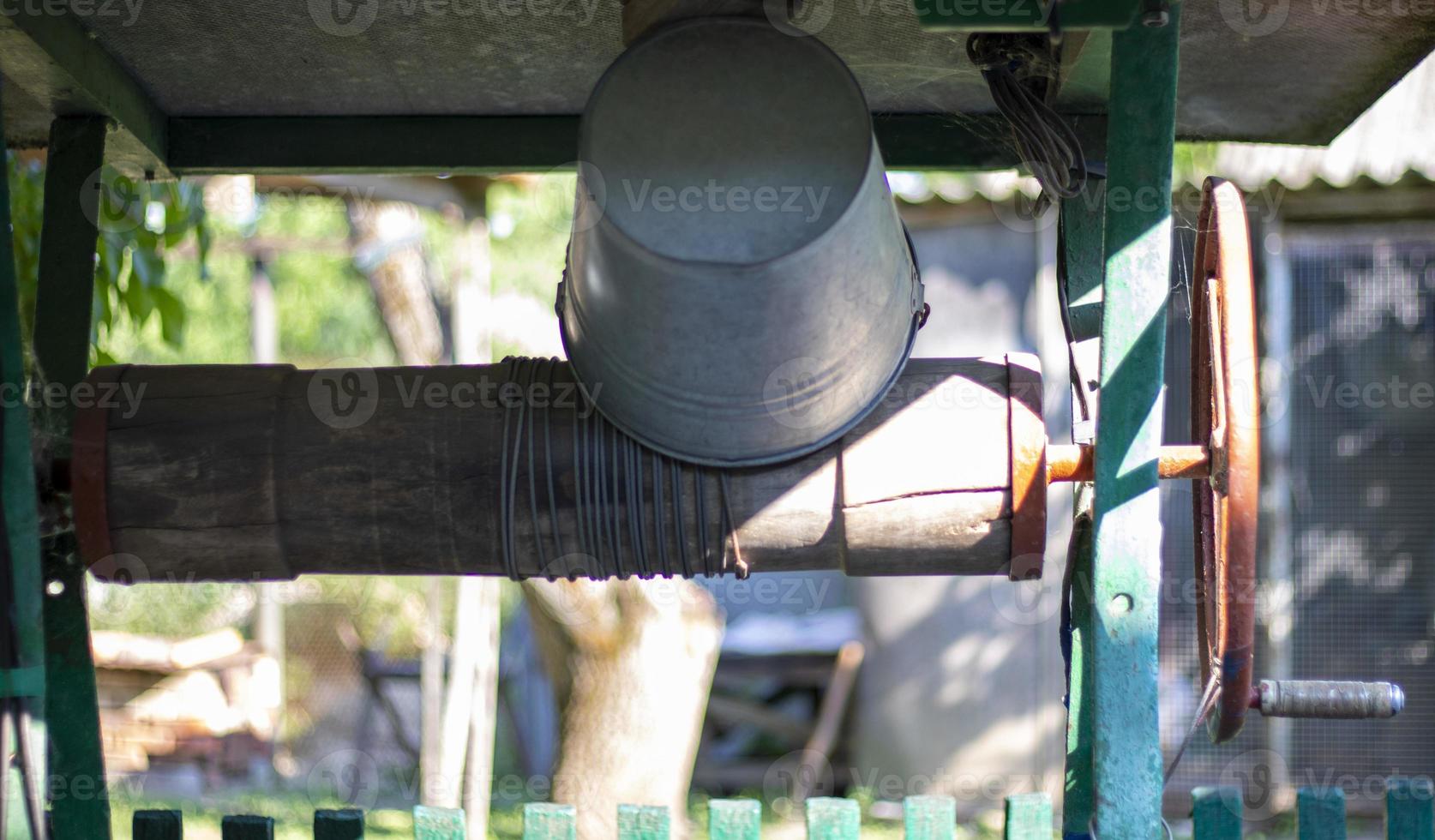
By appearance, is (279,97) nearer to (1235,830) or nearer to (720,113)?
(720,113)

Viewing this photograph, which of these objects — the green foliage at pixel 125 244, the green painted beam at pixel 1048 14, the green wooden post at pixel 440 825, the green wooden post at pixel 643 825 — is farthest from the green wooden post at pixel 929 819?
the green foliage at pixel 125 244

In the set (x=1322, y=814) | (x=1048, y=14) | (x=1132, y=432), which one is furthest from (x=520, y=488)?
(x=1322, y=814)

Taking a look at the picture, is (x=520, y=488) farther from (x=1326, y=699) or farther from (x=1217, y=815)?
(x=1217, y=815)

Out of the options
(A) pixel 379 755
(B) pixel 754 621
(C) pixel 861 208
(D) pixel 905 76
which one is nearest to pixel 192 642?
(A) pixel 379 755

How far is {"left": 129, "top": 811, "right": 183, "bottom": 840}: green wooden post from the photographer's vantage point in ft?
8.73

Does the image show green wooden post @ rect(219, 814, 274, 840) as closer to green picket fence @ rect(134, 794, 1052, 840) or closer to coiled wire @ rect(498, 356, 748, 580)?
green picket fence @ rect(134, 794, 1052, 840)

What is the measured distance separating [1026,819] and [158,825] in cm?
165

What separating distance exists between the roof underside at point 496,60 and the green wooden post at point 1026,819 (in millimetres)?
1379

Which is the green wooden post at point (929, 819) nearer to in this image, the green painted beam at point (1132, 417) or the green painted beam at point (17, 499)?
the green painted beam at point (1132, 417)

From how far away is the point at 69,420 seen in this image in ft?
8.29

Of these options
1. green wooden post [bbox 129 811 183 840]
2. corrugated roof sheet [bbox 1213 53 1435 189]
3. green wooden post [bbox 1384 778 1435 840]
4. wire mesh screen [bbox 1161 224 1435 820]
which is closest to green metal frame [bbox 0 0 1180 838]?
green wooden post [bbox 129 811 183 840]

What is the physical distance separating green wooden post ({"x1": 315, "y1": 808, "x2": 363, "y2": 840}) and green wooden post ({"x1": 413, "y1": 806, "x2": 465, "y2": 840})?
112 millimetres

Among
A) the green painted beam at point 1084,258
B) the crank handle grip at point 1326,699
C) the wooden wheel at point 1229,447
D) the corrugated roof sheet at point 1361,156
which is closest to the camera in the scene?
the wooden wheel at point 1229,447

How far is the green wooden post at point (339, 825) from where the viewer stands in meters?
2.67
